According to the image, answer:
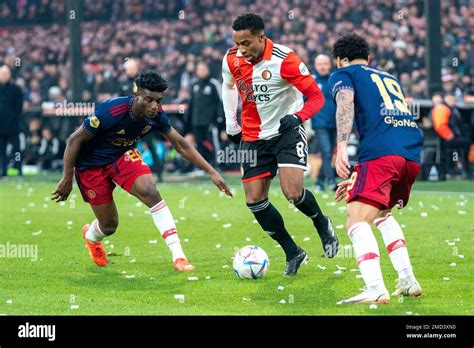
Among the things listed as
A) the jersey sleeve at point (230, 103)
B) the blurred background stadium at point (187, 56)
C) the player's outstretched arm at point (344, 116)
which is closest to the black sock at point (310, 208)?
the jersey sleeve at point (230, 103)

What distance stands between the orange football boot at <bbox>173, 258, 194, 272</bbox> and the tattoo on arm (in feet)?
8.88

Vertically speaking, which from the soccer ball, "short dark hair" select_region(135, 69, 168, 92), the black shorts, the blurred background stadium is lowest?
the blurred background stadium

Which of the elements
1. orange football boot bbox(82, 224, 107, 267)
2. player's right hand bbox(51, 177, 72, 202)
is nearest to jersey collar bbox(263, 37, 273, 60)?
player's right hand bbox(51, 177, 72, 202)

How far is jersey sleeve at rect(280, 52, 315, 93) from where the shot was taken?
1033 cm

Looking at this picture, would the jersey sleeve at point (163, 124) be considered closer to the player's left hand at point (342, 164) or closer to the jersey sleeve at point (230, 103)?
the jersey sleeve at point (230, 103)

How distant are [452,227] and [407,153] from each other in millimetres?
5462

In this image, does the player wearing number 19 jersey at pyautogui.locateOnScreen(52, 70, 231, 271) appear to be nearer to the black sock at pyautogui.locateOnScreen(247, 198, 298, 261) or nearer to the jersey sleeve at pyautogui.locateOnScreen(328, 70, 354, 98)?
the black sock at pyautogui.locateOnScreen(247, 198, 298, 261)

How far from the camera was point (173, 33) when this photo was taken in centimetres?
3381

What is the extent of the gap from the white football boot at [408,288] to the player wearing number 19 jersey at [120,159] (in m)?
2.06

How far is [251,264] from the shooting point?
10062 millimetres

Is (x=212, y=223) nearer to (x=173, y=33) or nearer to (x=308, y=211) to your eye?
(x=308, y=211)

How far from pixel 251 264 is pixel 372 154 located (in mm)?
1904

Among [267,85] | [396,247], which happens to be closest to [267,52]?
[267,85]

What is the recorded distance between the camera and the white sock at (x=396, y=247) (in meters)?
8.89
